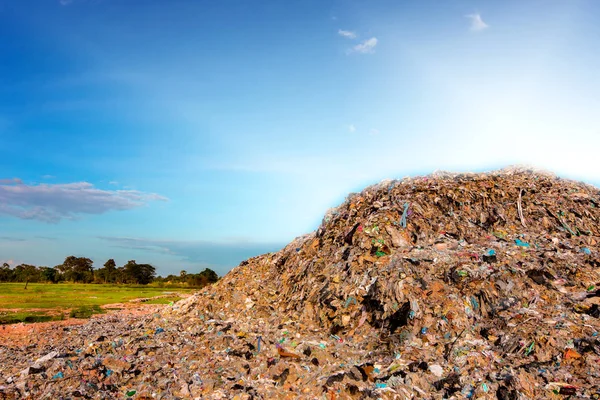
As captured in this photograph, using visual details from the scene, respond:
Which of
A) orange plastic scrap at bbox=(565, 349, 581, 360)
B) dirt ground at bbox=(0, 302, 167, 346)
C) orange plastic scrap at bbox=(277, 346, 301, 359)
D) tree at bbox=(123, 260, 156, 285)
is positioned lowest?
tree at bbox=(123, 260, 156, 285)

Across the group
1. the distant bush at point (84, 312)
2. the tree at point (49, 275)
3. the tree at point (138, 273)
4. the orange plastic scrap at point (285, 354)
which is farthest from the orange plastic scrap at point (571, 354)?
the tree at point (49, 275)

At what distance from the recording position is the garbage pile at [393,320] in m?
6.93

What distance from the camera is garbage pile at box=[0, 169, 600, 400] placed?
6.93m

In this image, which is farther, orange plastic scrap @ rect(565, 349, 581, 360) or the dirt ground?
the dirt ground

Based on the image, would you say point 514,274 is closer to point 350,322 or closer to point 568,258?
point 568,258

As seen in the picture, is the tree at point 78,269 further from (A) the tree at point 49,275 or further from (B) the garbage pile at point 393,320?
(B) the garbage pile at point 393,320

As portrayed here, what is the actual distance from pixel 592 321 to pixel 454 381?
11.2 ft

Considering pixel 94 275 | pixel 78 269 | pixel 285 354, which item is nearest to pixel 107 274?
pixel 94 275

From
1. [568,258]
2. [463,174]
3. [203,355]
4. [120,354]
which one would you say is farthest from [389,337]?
[463,174]

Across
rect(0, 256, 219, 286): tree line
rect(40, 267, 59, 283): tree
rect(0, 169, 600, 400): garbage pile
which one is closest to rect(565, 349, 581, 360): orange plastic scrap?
rect(0, 169, 600, 400): garbage pile

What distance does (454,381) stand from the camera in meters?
6.66

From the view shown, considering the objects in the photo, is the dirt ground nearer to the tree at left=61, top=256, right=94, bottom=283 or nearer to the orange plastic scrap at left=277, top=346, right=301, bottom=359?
the orange plastic scrap at left=277, top=346, right=301, bottom=359

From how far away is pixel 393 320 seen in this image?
28.0ft

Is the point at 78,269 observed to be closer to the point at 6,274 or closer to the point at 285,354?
the point at 6,274
